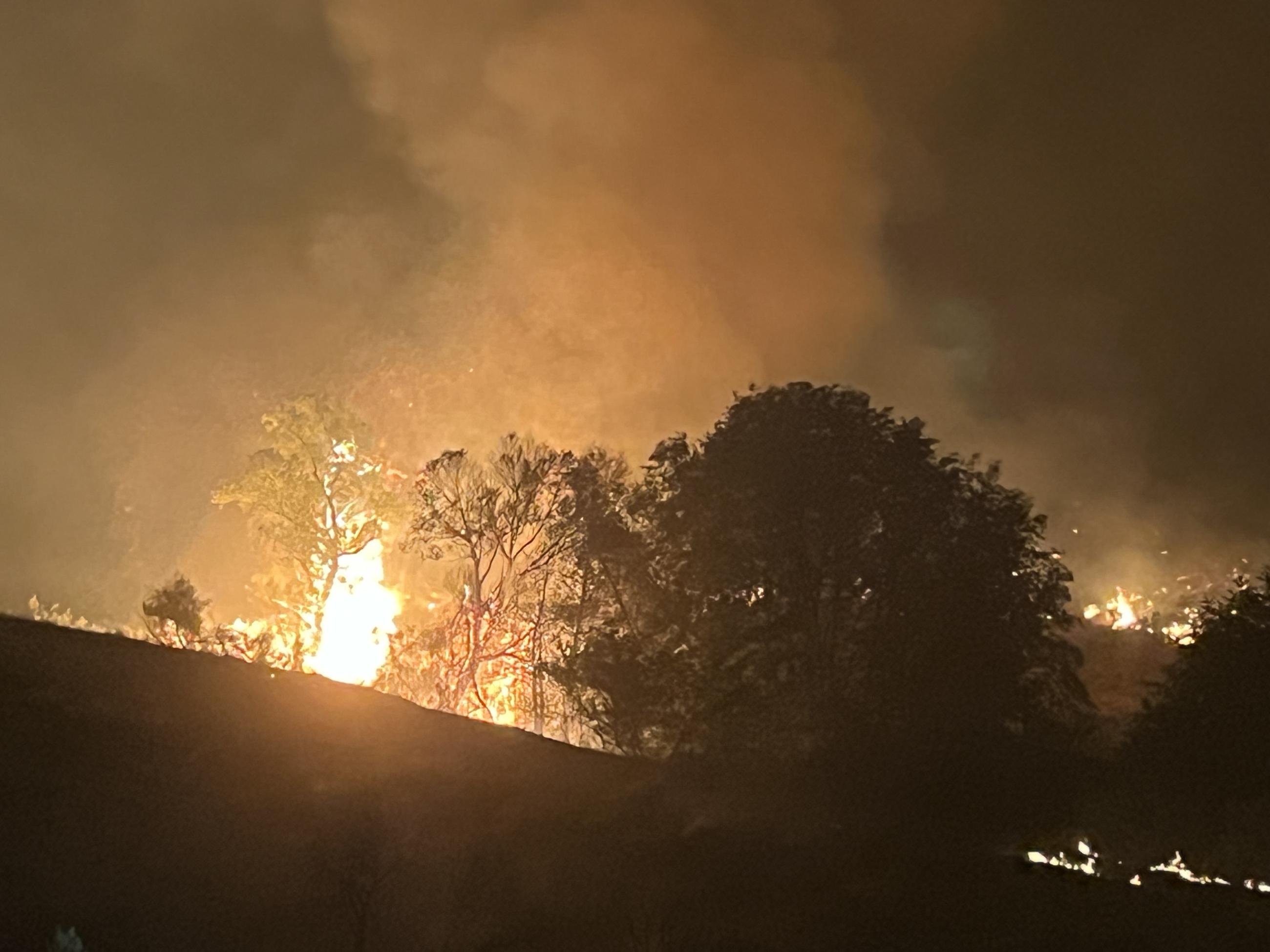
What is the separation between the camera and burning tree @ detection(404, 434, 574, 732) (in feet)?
122

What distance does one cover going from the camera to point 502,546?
3806cm

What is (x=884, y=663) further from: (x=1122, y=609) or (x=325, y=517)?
(x=1122, y=609)

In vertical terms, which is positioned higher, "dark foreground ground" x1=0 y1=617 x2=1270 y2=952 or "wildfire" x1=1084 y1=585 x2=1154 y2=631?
"wildfire" x1=1084 y1=585 x2=1154 y2=631

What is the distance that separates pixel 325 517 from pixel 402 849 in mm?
30483

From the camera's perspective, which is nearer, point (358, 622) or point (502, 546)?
point (502, 546)

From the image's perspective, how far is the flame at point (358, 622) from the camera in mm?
45250

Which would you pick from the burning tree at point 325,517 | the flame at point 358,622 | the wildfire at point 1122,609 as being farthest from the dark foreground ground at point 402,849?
the wildfire at point 1122,609

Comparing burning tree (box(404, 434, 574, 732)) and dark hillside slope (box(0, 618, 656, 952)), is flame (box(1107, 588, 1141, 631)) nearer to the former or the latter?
burning tree (box(404, 434, 574, 732))

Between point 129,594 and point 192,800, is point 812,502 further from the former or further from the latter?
point 129,594

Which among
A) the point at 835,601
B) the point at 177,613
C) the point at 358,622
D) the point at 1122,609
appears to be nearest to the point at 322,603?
the point at 358,622

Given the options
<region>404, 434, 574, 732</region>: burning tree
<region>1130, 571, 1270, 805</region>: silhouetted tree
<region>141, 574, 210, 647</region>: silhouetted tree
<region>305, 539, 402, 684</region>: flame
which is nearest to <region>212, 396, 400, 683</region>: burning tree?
<region>305, 539, 402, 684</region>: flame

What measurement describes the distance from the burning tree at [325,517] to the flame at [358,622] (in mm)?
41

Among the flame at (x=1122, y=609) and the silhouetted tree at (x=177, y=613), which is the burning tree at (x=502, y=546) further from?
the flame at (x=1122, y=609)

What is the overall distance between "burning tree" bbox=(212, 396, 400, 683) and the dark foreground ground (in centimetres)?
2433
